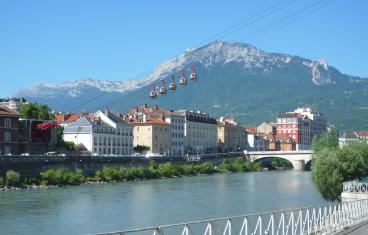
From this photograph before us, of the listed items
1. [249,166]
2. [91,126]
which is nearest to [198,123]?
[249,166]

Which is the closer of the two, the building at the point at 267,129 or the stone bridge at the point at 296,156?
the stone bridge at the point at 296,156

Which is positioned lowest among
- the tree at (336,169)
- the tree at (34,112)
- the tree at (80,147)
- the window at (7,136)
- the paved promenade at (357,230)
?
the paved promenade at (357,230)

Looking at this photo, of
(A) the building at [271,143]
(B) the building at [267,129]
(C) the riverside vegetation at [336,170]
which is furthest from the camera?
(B) the building at [267,129]

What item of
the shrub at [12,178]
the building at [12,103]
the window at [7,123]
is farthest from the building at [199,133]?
the shrub at [12,178]

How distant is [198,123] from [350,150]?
101361 millimetres

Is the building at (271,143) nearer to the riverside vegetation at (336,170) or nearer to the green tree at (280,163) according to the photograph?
the green tree at (280,163)

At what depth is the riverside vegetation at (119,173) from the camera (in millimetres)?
68812

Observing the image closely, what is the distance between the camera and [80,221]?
39656 millimetres

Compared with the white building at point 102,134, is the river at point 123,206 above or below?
below

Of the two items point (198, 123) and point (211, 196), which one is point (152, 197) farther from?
point (198, 123)

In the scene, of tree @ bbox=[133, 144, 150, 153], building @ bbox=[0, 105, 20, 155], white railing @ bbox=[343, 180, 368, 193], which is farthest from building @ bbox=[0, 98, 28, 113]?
white railing @ bbox=[343, 180, 368, 193]

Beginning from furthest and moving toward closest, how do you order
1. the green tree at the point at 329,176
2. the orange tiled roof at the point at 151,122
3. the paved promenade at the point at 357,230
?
the orange tiled roof at the point at 151,122, the green tree at the point at 329,176, the paved promenade at the point at 357,230

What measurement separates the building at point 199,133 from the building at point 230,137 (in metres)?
4.11

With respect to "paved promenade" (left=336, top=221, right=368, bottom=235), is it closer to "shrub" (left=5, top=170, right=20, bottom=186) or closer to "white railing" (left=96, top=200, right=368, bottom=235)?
"white railing" (left=96, top=200, right=368, bottom=235)
